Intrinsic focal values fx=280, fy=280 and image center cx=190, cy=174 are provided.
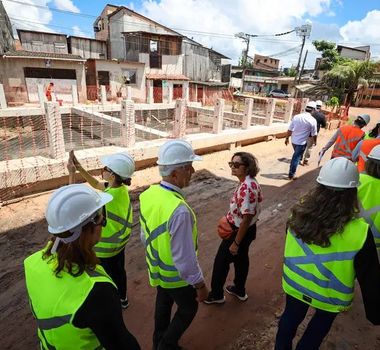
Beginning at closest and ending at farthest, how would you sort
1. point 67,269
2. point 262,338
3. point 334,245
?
point 67,269, point 334,245, point 262,338

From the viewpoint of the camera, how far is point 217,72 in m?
32.7

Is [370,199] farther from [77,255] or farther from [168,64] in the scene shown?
[168,64]

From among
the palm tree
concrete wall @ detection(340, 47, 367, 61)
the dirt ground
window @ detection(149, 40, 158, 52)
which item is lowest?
the dirt ground

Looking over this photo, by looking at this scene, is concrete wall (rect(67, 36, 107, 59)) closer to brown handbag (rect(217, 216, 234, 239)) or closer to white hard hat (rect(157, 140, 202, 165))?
brown handbag (rect(217, 216, 234, 239))

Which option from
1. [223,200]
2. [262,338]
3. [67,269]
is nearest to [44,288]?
[67,269]

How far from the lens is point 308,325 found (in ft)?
6.26

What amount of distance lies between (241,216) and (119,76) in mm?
21774

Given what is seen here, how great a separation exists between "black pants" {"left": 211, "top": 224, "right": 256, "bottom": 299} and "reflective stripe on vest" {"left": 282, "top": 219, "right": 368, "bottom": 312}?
860 millimetres

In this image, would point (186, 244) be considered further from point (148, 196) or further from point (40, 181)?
point (40, 181)

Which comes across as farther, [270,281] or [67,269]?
[270,281]

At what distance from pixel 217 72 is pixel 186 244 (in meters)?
33.5

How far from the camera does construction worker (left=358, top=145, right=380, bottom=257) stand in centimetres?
219

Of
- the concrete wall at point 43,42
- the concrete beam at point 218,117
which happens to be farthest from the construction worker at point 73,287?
the concrete wall at point 43,42

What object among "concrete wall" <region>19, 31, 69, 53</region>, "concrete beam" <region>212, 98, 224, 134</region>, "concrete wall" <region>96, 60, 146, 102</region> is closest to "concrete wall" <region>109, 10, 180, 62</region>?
"concrete wall" <region>96, 60, 146, 102</region>
